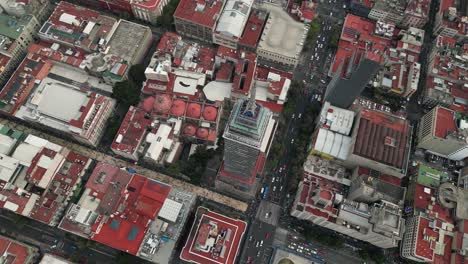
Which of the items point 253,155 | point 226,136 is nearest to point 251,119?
point 226,136

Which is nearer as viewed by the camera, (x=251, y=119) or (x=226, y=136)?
(x=251, y=119)

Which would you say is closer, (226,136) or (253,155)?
(226,136)

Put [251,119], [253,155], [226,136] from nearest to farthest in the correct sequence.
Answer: [251,119]
[226,136]
[253,155]

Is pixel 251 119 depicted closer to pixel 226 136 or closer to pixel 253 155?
pixel 226 136

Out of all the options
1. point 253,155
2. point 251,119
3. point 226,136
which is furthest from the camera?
point 253,155

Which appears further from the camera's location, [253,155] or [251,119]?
[253,155]
